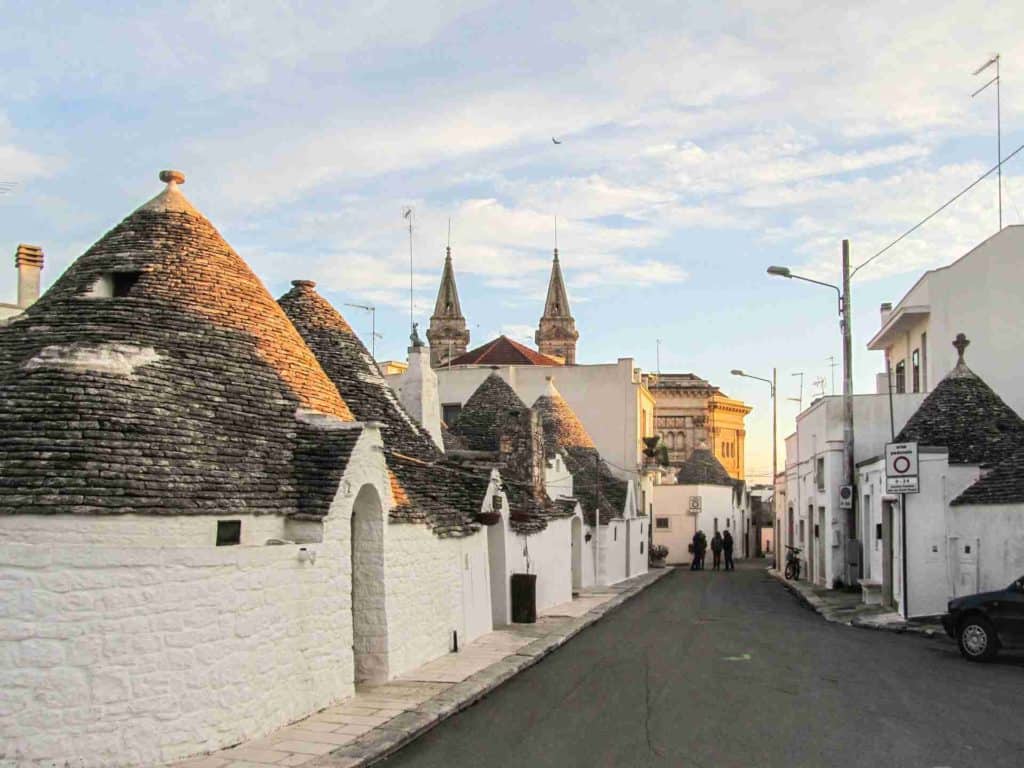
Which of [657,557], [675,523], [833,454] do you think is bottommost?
[657,557]

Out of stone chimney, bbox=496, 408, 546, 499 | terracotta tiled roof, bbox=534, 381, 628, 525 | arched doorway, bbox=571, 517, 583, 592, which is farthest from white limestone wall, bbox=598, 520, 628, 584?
stone chimney, bbox=496, 408, 546, 499

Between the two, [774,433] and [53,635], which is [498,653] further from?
[774,433]

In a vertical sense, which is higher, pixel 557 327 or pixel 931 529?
pixel 557 327

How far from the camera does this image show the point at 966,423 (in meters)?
22.8

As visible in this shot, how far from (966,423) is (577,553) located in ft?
43.7

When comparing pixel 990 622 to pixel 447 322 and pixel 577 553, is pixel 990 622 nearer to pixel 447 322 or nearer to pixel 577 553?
pixel 577 553

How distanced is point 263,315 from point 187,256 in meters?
1.17

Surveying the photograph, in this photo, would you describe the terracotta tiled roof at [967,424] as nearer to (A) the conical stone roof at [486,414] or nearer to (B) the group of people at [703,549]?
(A) the conical stone roof at [486,414]

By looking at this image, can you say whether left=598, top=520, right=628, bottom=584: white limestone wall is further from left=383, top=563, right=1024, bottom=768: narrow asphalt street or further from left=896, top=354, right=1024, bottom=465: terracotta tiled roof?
left=383, top=563, right=1024, bottom=768: narrow asphalt street

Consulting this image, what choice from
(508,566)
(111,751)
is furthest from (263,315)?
(508,566)

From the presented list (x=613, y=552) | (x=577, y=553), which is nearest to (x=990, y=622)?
(x=577, y=553)

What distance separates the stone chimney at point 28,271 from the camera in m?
23.2

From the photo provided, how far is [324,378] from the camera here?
1484 cm

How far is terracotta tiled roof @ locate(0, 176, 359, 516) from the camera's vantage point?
9484 mm
